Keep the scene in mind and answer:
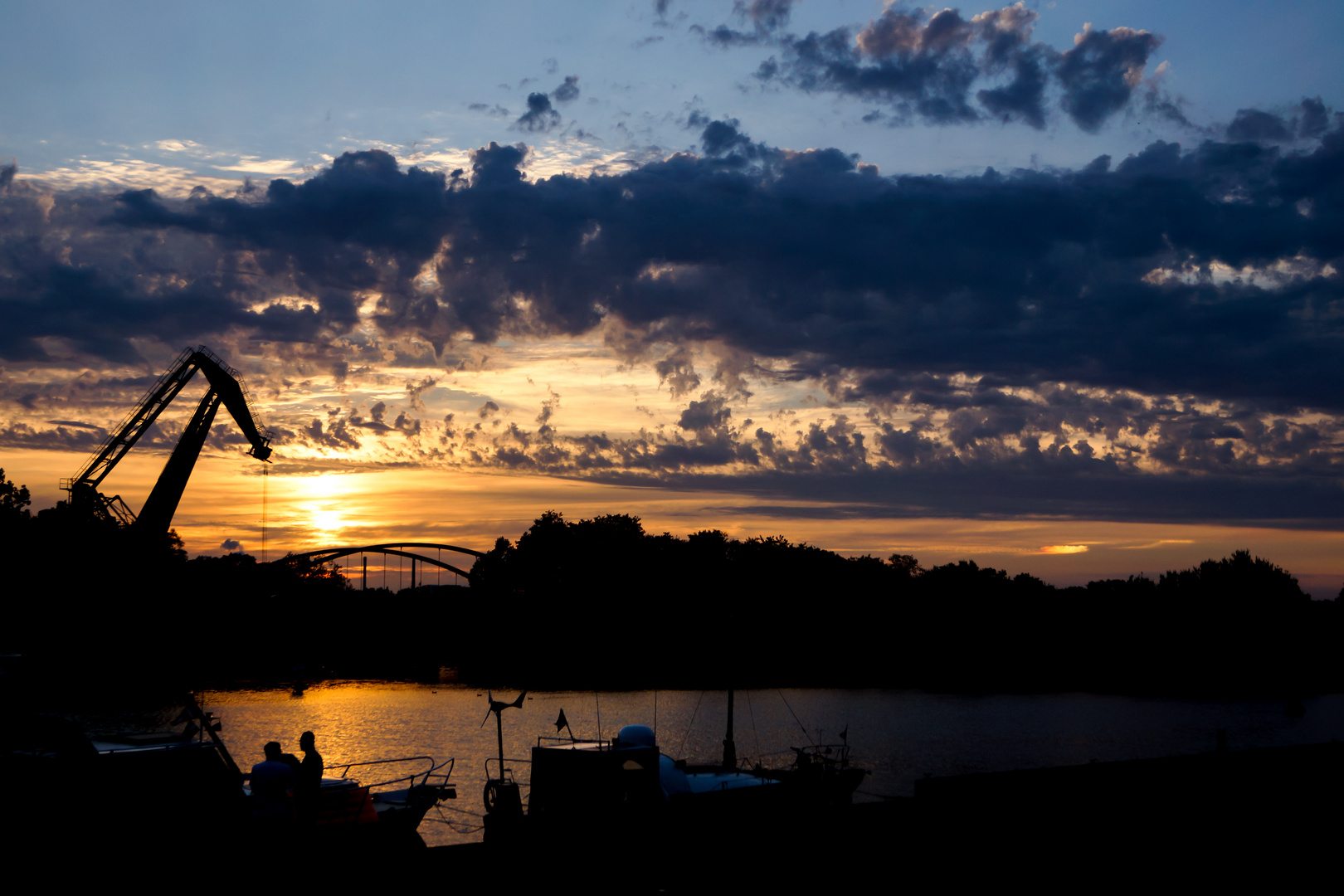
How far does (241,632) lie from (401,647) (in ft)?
102

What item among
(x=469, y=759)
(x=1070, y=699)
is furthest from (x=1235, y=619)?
(x=469, y=759)

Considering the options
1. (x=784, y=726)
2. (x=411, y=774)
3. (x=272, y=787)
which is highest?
(x=272, y=787)

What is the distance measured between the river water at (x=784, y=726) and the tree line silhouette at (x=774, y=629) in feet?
60.1

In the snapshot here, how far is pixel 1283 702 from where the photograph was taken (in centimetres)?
12900

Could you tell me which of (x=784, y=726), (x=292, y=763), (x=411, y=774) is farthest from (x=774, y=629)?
(x=292, y=763)

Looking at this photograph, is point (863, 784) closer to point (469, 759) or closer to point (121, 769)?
point (469, 759)

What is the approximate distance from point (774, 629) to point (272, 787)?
518 feet

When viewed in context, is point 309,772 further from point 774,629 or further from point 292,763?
point 774,629

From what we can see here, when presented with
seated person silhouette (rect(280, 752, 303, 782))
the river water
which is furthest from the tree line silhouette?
seated person silhouette (rect(280, 752, 303, 782))

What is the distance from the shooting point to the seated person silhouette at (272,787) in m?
22.2

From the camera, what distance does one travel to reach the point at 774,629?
577ft

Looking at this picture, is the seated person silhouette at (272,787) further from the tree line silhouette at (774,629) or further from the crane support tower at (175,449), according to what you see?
the tree line silhouette at (774,629)

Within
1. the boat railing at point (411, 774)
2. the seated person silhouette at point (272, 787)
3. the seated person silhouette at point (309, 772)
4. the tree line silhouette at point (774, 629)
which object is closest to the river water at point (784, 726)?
the boat railing at point (411, 774)

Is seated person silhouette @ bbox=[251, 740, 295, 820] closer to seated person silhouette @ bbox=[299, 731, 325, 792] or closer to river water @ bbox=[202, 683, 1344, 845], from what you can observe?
seated person silhouette @ bbox=[299, 731, 325, 792]
